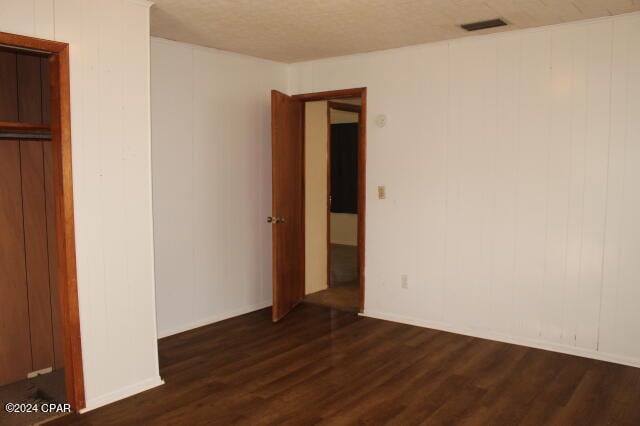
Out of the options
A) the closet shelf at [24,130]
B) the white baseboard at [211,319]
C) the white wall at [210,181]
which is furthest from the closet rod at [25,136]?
the white baseboard at [211,319]

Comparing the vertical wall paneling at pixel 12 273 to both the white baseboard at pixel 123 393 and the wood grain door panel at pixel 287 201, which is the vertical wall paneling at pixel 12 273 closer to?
the white baseboard at pixel 123 393

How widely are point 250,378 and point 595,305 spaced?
2.54m

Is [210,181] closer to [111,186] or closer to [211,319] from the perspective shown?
[211,319]

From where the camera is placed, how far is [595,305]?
149 inches

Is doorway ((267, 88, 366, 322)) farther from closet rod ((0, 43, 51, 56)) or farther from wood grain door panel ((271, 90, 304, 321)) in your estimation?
closet rod ((0, 43, 51, 56))

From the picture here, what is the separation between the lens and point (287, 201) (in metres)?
4.88

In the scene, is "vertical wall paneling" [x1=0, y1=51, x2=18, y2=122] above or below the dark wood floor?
above

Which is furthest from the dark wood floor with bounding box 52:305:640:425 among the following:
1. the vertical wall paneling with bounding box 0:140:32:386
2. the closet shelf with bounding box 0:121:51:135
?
the closet shelf with bounding box 0:121:51:135

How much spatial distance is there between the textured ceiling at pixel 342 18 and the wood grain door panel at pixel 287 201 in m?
0.65

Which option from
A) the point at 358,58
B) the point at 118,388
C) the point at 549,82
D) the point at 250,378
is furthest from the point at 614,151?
the point at 118,388

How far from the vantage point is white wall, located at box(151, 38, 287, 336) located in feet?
14.0

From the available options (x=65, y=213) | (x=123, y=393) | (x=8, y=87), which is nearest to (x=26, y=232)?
(x=65, y=213)

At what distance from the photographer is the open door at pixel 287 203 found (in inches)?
182

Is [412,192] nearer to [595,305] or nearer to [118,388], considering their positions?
[595,305]
